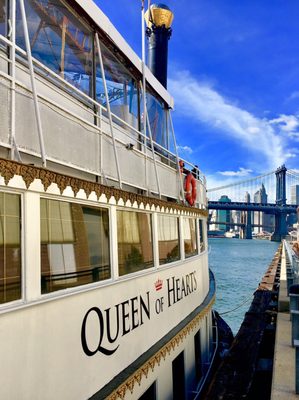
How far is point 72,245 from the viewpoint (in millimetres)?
3967

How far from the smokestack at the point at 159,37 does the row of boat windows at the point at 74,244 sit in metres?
7.84

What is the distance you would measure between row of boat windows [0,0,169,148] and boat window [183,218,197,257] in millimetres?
2463

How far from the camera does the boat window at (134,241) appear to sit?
196 inches

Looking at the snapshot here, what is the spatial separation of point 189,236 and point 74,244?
4.49 metres

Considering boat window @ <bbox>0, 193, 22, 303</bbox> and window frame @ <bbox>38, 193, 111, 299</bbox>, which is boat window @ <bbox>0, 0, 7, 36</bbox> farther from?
boat window @ <bbox>0, 193, 22, 303</bbox>

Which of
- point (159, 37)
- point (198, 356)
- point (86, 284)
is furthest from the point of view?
point (159, 37)

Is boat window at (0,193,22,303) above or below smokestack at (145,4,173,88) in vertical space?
below

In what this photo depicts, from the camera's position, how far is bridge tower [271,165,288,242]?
10034cm

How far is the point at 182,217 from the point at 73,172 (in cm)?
349

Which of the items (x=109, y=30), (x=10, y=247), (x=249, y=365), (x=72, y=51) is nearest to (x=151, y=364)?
(x=249, y=365)

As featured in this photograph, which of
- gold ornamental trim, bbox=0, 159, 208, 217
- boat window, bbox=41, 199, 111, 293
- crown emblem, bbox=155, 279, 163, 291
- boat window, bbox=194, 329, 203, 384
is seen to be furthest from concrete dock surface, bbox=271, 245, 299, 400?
gold ornamental trim, bbox=0, 159, 208, 217

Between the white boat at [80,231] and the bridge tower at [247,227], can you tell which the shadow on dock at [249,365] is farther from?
the bridge tower at [247,227]

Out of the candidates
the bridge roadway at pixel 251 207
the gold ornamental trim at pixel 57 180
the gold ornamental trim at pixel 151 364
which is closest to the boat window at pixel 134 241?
the gold ornamental trim at pixel 57 180

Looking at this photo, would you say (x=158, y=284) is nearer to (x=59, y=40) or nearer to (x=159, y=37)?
(x=59, y=40)
